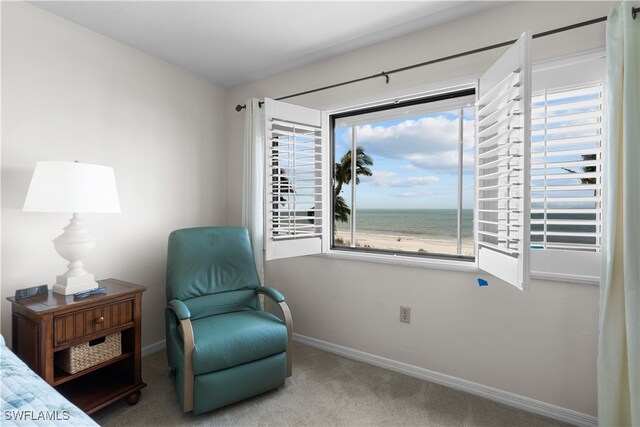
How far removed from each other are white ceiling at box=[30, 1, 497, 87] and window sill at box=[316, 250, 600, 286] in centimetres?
166

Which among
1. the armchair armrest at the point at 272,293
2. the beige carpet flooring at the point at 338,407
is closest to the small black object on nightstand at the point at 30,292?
the beige carpet flooring at the point at 338,407

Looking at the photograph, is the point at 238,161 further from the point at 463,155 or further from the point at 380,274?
the point at 463,155

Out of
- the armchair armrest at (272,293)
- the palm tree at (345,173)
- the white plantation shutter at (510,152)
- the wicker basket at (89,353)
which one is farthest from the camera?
the palm tree at (345,173)

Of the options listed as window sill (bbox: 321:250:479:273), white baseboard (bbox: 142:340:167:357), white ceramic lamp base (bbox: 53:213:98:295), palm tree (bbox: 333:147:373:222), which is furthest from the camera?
palm tree (bbox: 333:147:373:222)

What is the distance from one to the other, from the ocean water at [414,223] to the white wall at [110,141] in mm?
1533

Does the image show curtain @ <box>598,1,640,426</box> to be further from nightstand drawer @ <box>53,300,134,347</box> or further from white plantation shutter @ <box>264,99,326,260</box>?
nightstand drawer @ <box>53,300,134,347</box>

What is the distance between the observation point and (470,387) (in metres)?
2.22

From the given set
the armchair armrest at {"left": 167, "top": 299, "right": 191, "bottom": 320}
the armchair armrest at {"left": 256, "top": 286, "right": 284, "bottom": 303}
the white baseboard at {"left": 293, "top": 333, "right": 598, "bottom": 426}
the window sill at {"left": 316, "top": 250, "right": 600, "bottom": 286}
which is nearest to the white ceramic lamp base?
the armchair armrest at {"left": 167, "top": 299, "right": 191, "bottom": 320}

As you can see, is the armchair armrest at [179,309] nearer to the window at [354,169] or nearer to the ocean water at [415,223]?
the window at [354,169]

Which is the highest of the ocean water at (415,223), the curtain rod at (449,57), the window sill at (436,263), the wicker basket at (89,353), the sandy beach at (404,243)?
the curtain rod at (449,57)

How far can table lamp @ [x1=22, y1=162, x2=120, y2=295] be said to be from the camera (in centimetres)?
180

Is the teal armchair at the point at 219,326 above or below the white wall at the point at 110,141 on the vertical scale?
below

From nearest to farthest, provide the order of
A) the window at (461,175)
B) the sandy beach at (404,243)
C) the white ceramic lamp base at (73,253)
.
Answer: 1. the window at (461,175)
2. the white ceramic lamp base at (73,253)
3. the sandy beach at (404,243)

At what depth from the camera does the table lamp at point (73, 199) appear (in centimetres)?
180
